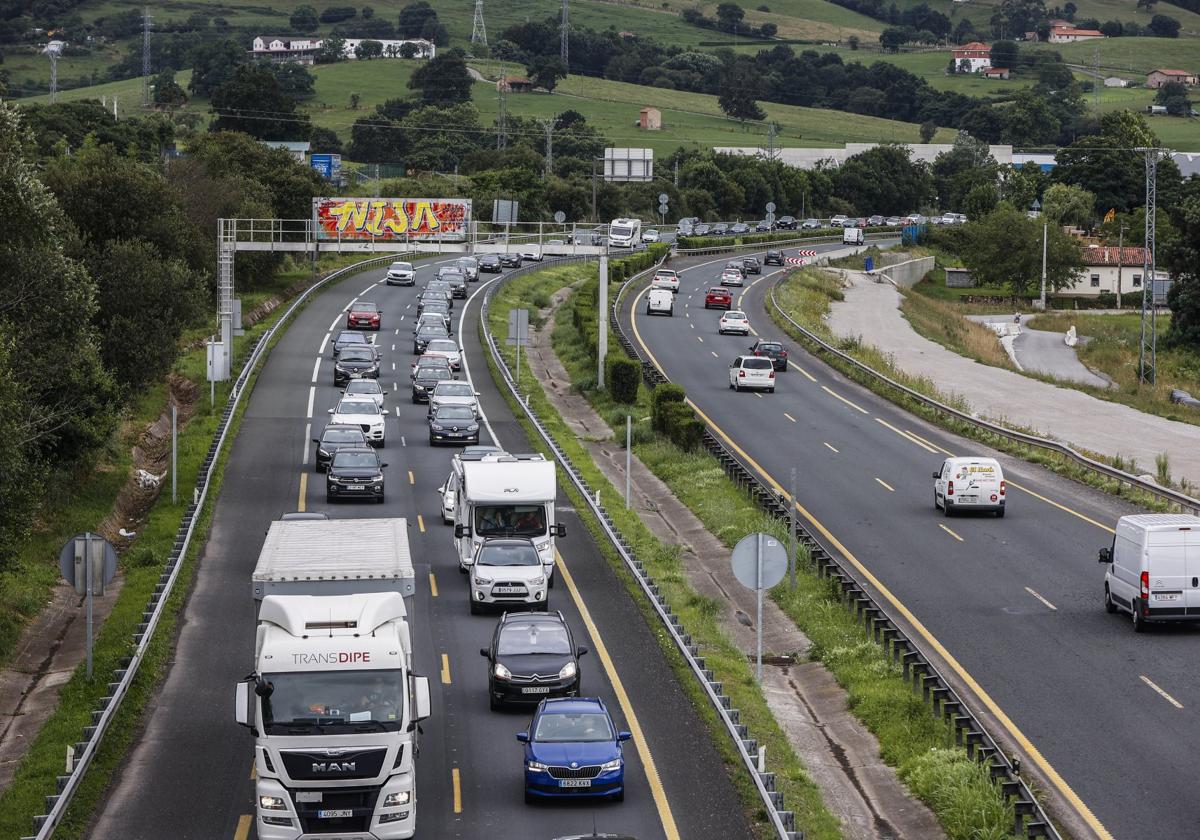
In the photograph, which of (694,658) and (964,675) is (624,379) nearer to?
(964,675)

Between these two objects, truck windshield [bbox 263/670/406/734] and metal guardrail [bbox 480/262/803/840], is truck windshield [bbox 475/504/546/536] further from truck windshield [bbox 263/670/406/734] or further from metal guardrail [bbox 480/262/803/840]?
truck windshield [bbox 263/670/406/734]

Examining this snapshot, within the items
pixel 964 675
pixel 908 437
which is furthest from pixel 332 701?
pixel 908 437

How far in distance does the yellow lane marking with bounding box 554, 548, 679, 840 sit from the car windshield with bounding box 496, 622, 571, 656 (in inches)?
59.1

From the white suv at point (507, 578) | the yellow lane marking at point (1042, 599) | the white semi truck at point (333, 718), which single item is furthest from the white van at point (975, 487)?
the white semi truck at point (333, 718)

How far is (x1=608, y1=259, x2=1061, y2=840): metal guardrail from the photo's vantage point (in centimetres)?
2216

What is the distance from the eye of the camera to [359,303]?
265 feet

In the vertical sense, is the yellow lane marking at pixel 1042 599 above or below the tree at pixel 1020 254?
below

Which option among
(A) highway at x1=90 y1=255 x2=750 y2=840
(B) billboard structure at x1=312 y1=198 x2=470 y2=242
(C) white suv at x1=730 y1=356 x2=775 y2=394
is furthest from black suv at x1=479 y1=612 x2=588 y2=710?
(B) billboard structure at x1=312 y1=198 x2=470 y2=242

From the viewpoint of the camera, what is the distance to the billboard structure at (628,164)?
13212cm

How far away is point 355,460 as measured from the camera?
43.8 metres

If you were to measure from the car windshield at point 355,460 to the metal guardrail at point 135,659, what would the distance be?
12.0 ft

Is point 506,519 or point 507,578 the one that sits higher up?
point 506,519

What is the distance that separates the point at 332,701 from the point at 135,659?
8791 mm

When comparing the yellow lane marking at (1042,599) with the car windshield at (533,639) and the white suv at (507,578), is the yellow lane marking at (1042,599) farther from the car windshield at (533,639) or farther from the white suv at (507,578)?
the car windshield at (533,639)
